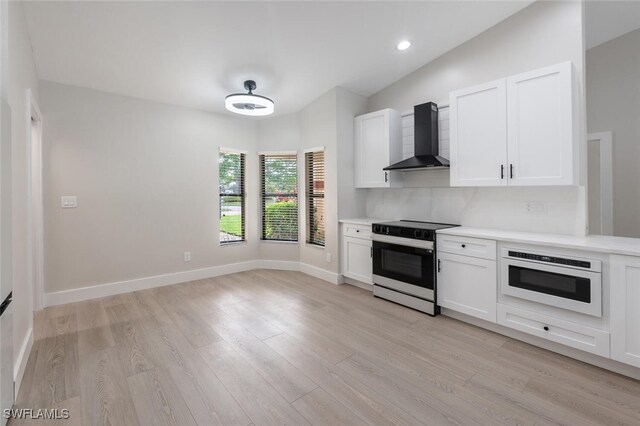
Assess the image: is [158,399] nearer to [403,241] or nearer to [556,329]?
[403,241]

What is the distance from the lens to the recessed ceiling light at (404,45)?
3.31 metres

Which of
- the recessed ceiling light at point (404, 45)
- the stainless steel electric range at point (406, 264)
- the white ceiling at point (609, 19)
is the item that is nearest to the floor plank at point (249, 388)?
the stainless steel electric range at point (406, 264)

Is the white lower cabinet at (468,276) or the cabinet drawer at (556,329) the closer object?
the cabinet drawer at (556,329)

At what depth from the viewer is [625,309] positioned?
2020 mm

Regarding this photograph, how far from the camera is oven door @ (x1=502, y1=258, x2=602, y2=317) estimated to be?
2.13m

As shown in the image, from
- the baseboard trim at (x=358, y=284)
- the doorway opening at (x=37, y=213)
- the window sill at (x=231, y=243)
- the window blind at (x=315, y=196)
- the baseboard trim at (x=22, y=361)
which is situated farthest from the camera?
the window sill at (x=231, y=243)

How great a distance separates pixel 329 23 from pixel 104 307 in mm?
4030

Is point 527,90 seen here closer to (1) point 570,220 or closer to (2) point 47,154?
(1) point 570,220

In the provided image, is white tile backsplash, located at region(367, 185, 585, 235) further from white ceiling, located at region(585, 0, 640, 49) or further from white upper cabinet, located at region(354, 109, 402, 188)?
white ceiling, located at region(585, 0, 640, 49)

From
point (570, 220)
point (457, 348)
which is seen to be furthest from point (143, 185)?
point (570, 220)

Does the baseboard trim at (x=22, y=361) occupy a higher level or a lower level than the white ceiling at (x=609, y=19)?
lower

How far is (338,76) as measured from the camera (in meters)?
3.88

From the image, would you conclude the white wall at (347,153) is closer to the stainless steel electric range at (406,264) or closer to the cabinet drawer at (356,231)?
the cabinet drawer at (356,231)

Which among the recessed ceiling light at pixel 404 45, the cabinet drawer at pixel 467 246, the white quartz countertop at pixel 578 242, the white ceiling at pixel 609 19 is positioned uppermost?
the white ceiling at pixel 609 19
